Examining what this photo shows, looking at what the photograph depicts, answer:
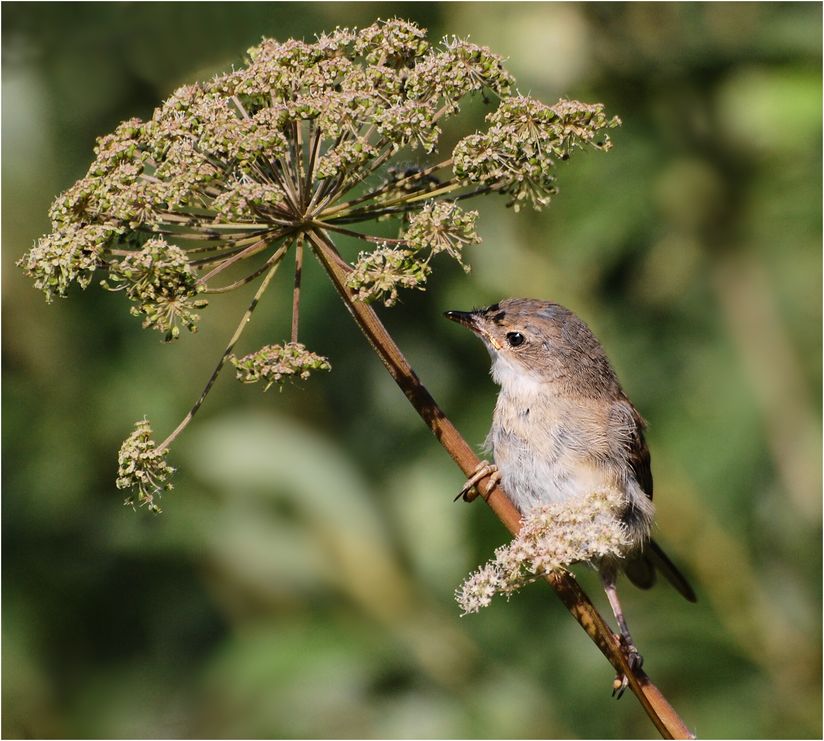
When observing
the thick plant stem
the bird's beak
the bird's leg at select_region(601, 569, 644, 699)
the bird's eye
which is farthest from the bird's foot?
the bird's beak

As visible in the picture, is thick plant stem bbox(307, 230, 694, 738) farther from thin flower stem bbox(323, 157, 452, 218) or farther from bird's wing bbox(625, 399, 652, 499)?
bird's wing bbox(625, 399, 652, 499)

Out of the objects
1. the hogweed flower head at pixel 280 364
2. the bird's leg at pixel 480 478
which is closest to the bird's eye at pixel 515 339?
the bird's leg at pixel 480 478

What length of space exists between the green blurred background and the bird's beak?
1143mm

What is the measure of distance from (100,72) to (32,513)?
8.60 ft

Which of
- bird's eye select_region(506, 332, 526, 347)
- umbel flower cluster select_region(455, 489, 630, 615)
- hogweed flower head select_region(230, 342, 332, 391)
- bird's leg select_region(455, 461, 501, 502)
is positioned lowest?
umbel flower cluster select_region(455, 489, 630, 615)

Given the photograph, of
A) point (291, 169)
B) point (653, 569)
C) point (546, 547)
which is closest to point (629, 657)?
point (546, 547)

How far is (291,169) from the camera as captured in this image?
336 centimetres

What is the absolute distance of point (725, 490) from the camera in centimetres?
583

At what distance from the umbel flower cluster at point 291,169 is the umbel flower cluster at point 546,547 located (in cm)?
78

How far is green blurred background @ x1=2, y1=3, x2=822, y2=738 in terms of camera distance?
5.58m

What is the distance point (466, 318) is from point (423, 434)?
156 cm

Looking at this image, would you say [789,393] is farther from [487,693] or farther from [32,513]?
[32,513]

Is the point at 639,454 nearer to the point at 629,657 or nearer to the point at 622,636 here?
the point at 622,636

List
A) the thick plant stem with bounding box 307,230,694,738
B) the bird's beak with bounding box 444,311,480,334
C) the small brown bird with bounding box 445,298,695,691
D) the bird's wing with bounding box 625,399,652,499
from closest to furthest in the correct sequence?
1. the thick plant stem with bounding box 307,230,694,738
2. the bird's beak with bounding box 444,311,480,334
3. the small brown bird with bounding box 445,298,695,691
4. the bird's wing with bounding box 625,399,652,499
